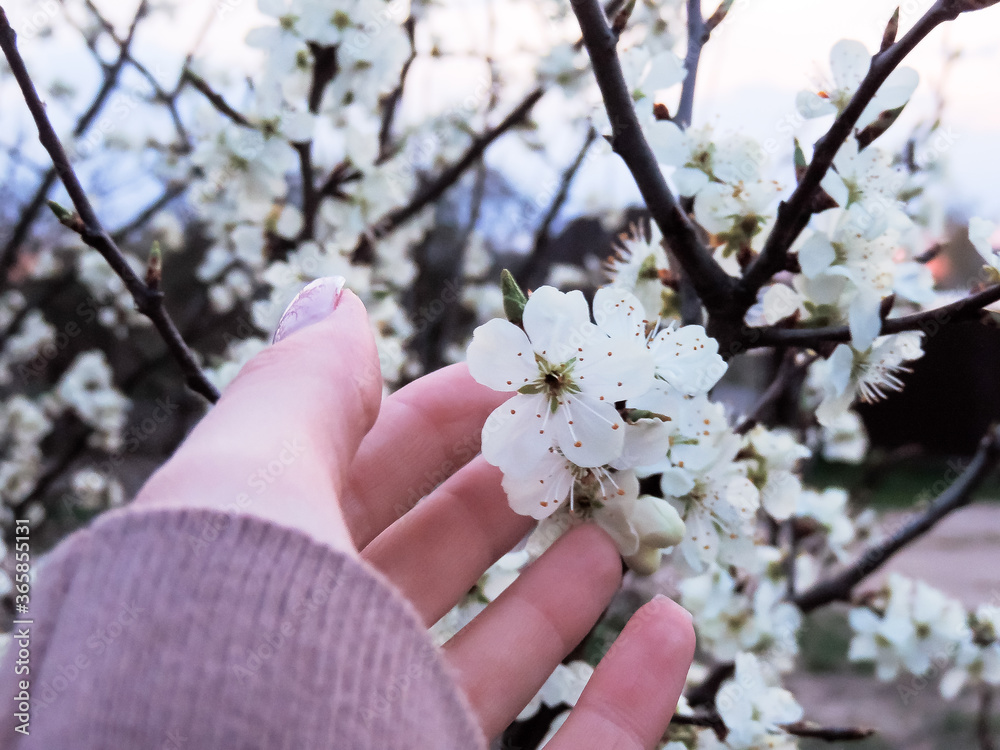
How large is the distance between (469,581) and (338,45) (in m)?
1.14

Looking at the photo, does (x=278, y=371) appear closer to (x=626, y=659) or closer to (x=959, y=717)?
(x=626, y=659)

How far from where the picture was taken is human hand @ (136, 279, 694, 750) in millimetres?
589

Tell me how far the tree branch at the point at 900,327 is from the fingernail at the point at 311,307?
1.54ft

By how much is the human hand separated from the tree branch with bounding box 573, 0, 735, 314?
0.29m

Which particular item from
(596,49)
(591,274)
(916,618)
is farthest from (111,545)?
(591,274)

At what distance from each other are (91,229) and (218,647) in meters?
0.58

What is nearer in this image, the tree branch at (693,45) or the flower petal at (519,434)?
the flower petal at (519,434)

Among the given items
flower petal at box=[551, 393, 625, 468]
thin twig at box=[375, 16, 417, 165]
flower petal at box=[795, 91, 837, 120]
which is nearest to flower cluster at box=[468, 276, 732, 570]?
flower petal at box=[551, 393, 625, 468]

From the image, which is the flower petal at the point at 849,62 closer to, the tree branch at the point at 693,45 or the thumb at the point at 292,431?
the tree branch at the point at 693,45

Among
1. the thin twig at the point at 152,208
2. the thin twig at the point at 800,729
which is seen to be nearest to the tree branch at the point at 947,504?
the thin twig at the point at 800,729

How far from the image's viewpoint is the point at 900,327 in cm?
75

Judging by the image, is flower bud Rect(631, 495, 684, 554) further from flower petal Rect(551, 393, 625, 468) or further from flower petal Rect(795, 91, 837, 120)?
flower petal Rect(795, 91, 837, 120)

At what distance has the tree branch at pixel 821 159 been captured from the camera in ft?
2.09

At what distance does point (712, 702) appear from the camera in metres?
1.41
